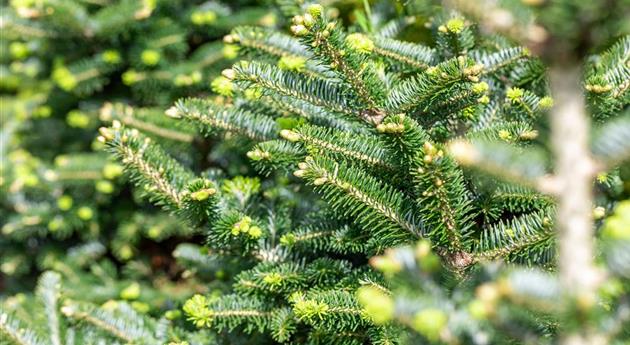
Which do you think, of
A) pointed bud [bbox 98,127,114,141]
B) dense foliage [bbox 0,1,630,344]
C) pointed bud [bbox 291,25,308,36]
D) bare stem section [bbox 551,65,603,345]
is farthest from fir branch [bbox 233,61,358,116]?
bare stem section [bbox 551,65,603,345]

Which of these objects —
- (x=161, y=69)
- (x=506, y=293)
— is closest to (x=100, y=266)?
(x=161, y=69)

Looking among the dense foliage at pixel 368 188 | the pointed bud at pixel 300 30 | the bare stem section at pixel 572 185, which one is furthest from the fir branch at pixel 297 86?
the bare stem section at pixel 572 185

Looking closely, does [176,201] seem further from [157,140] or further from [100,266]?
[100,266]

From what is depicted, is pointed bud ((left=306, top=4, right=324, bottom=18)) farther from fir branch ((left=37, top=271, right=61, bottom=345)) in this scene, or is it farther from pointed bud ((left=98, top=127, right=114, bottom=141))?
fir branch ((left=37, top=271, right=61, bottom=345))

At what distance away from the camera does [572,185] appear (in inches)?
17.9

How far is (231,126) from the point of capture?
1030mm

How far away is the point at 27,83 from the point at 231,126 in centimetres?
98

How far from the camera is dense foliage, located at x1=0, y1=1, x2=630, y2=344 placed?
56 cm

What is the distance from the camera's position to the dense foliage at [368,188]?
565 mm

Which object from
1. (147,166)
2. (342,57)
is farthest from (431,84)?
(147,166)

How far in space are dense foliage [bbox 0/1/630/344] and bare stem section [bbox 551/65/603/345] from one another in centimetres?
3

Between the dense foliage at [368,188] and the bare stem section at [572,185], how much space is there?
28mm

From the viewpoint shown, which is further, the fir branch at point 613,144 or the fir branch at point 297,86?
the fir branch at point 297,86

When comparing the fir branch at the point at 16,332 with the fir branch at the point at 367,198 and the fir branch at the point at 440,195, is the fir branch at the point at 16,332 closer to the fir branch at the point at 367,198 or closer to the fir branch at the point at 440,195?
the fir branch at the point at 367,198
